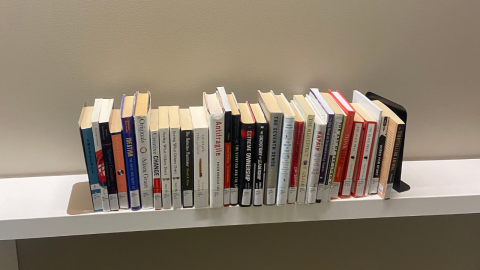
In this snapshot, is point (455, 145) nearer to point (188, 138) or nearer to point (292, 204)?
point (292, 204)

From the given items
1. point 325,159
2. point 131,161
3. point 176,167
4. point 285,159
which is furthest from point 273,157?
point 131,161

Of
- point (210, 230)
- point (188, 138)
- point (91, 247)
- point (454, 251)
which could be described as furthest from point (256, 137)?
point (454, 251)

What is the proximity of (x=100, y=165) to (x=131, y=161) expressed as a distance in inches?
2.9

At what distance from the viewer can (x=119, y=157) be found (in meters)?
0.90

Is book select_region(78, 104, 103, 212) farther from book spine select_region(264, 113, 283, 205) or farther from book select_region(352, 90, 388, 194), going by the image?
book select_region(352, 90, 388, 194)

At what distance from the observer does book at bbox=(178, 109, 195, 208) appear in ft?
2.93

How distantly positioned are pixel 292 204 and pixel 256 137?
0.24 meters

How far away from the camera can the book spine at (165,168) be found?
0.88 m

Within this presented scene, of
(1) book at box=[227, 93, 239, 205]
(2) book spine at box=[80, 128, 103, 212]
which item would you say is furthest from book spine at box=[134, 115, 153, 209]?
(1) book at box=[227, 93, 239, 205]

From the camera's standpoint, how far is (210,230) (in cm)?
135

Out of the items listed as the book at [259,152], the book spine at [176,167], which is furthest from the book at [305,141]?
the book spine at [176,167]

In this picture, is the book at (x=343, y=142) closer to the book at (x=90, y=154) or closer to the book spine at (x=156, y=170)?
the book spine at (x=156, y=170)

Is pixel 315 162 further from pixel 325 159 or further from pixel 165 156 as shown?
pixel 165 156

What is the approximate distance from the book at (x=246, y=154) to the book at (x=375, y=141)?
33cm
